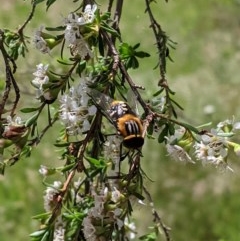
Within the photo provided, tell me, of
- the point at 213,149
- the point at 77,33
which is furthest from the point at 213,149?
the point at 77,33

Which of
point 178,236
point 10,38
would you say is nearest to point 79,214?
point 10,38

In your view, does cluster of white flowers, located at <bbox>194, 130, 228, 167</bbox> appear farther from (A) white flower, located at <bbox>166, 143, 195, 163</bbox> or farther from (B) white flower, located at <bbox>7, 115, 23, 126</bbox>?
(B) white flower, located at <bbox>7, 115, 23, 126</bbox>

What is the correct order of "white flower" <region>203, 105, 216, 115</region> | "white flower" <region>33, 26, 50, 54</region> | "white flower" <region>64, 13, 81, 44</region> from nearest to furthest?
"white flower" <region>64, 13, 81, 44</region> → "white flower" <region>33, 26, 50, 54</region> → "white flower" <region>203, 105, 216, 115</region>

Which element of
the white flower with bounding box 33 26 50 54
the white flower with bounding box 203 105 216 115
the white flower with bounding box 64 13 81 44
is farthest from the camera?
the white flower with bounding box 203 105 216 115

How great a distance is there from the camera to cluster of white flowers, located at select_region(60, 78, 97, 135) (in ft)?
3.69

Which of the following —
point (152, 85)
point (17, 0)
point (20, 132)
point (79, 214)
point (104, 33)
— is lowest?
point (79, 214)

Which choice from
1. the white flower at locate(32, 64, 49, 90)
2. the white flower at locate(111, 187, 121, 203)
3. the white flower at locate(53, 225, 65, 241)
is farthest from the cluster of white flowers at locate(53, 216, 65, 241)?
the white flower at locate(32, 64, 49, 90)

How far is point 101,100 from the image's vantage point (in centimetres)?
112

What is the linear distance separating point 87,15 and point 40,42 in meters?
0.11

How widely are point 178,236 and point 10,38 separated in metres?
2.59

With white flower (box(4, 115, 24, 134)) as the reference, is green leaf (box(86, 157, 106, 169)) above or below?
below

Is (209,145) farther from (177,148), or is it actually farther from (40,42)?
(40,42)

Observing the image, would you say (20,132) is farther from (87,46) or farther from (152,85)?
(152,85)

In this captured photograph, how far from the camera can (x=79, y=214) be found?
3.81ft
